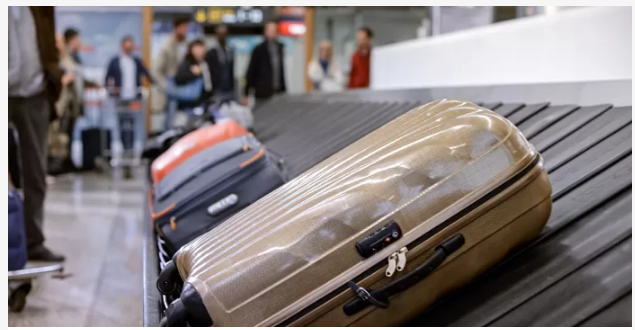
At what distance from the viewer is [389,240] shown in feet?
4.65

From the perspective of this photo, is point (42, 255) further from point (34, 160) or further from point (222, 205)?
point (222, 205)

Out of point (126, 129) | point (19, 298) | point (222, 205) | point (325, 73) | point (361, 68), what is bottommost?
point (126, 129)

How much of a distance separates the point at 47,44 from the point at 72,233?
1.55 m

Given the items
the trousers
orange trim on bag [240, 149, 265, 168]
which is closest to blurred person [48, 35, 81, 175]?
the trousers

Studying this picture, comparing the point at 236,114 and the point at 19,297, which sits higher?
the point at 236,114

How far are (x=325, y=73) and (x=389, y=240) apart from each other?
1002 centimetres

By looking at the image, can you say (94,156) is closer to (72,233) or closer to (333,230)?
(72,233)

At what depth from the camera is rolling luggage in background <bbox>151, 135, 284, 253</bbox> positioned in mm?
2430

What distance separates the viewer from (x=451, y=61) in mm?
4852

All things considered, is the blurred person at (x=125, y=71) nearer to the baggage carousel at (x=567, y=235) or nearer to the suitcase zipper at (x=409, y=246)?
the baggage carousel at (x=567, y=235)

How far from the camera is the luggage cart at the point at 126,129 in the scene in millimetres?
9516

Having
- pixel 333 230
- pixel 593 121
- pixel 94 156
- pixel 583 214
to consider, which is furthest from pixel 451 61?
pixel 94 156

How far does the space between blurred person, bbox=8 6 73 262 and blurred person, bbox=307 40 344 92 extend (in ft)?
23.0

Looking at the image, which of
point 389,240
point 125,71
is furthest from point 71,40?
point 389,240
